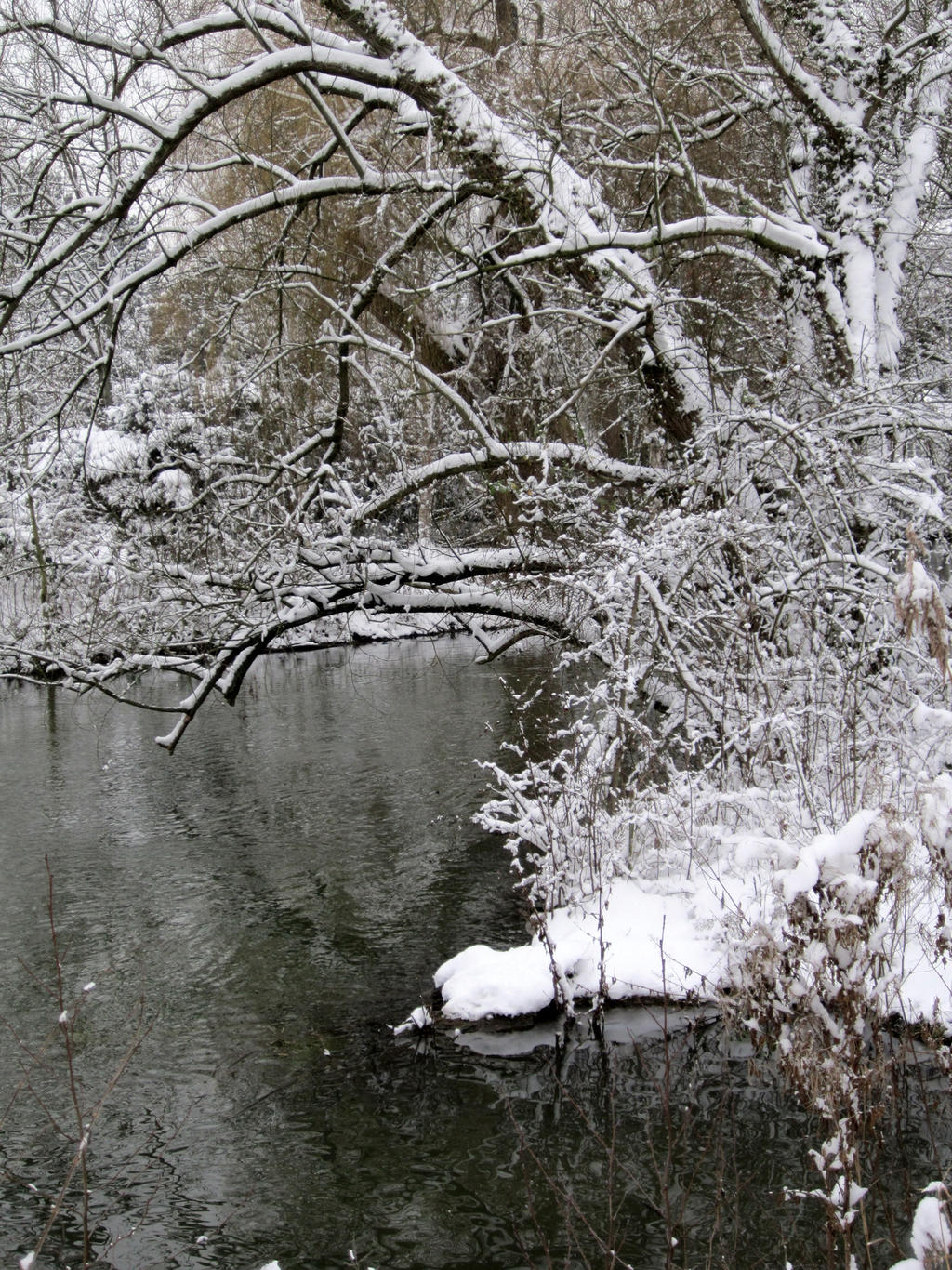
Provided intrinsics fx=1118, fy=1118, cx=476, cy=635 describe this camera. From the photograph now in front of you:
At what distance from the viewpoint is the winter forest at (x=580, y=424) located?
→ 619 centimetres

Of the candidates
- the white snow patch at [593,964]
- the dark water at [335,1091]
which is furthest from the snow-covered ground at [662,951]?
the dark water at [335,1091]

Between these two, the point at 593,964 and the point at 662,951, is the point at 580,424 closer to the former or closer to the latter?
the point at 593,964

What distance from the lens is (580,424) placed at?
340 inches

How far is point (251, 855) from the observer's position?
356 inches

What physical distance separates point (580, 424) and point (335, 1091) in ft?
17.5

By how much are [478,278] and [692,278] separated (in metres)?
1.96

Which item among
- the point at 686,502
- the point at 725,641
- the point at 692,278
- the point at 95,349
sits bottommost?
the point at 725,641

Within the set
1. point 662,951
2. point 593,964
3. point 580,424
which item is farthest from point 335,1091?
point 580,424

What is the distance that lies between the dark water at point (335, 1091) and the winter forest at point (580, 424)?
0.35 meters

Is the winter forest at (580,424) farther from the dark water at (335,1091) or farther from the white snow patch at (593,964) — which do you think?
the dark water at (335,1091)

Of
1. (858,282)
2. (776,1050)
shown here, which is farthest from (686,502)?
(776,1050)

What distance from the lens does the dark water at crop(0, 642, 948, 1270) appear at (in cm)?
401

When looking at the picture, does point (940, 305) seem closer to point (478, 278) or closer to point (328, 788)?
point (478, 278)

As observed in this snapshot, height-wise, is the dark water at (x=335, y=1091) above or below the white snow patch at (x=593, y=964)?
below
